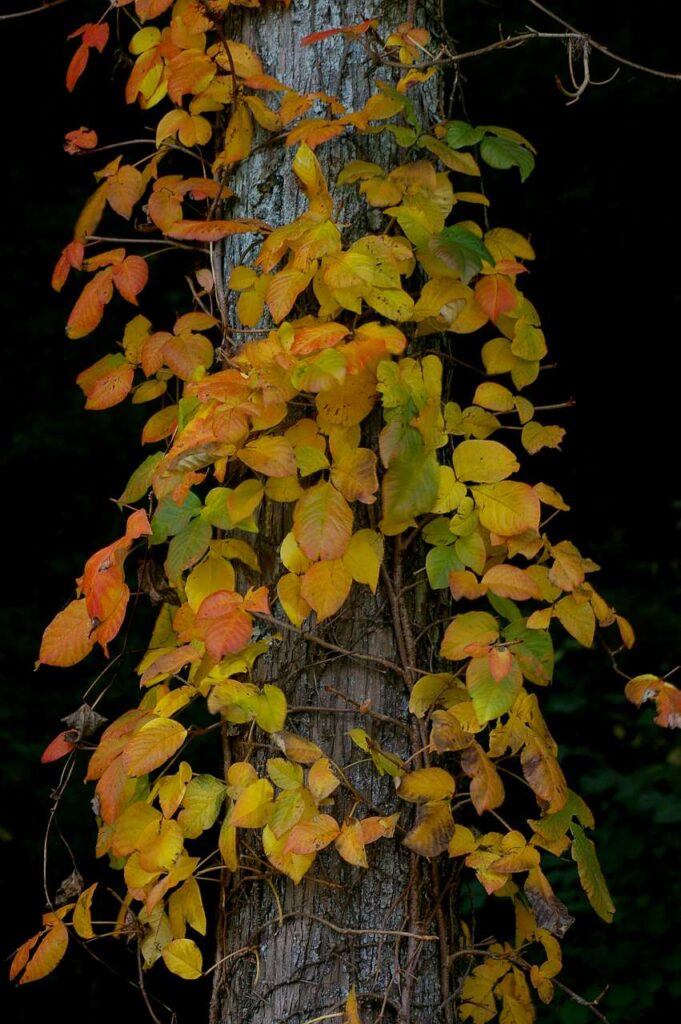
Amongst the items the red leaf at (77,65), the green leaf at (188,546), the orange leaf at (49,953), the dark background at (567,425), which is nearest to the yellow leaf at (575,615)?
the green leaf at (188,546)

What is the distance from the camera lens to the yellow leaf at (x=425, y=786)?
1.27m

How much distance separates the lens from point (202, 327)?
1.53 metres

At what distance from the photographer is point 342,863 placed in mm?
1350

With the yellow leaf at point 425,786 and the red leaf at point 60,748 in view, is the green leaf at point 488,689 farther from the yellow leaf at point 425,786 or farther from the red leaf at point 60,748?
the red leaf at point 60,748

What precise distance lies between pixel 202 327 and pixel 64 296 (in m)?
2.03

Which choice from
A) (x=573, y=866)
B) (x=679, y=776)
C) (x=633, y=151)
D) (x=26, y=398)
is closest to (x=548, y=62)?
(x=633, y=151)

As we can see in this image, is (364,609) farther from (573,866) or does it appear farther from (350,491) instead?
(573,866)

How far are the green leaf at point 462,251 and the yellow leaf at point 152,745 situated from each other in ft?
2.19

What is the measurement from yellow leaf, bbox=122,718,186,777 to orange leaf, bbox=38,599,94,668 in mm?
148

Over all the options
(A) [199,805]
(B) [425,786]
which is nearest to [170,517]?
(A) [199,805]

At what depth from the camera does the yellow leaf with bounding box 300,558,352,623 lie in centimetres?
126

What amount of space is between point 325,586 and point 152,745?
297 mm

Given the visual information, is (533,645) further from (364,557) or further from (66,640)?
(66,640)

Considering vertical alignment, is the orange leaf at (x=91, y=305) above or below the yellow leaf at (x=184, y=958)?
above
